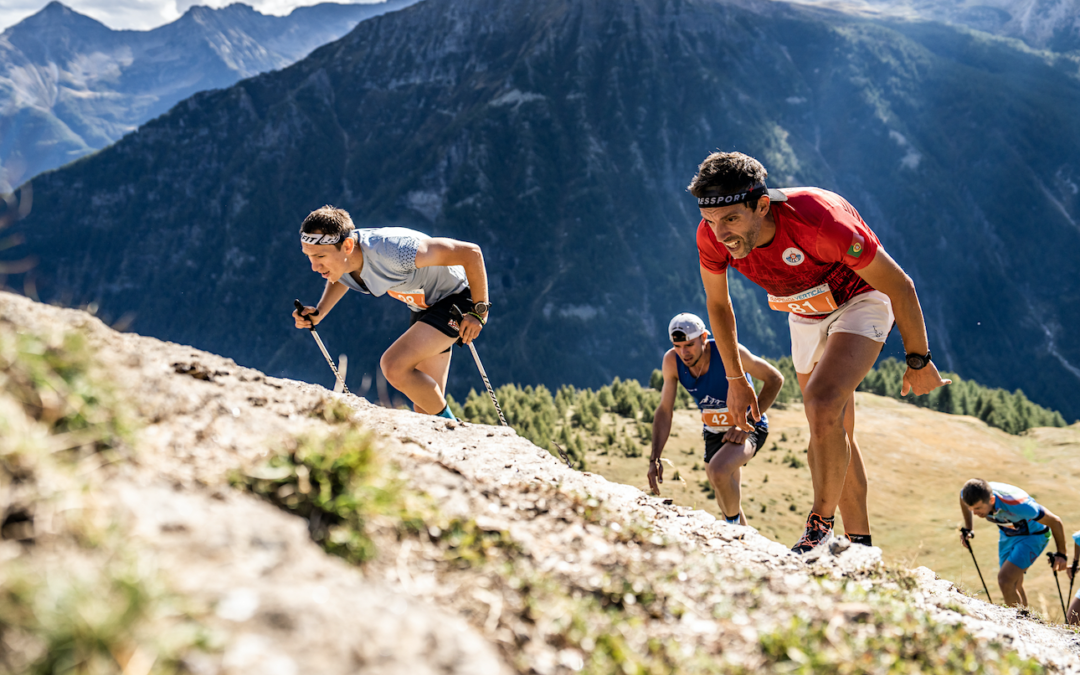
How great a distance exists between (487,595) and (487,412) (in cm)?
2231

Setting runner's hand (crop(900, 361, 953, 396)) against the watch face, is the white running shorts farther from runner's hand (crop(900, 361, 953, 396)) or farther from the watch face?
runner's hand (crop(900, 361, 953, 396))

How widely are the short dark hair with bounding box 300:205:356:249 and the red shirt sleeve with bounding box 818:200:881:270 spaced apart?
4.63m

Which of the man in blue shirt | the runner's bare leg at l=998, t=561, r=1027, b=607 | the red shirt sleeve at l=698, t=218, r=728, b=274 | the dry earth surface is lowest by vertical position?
the dry earth surface

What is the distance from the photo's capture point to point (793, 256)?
18.0ft

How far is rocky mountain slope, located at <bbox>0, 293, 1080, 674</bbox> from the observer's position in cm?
195

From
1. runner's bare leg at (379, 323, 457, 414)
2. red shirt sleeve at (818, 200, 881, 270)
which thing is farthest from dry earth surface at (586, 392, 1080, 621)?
runner's bare leg at (379, 323, 457, 414)

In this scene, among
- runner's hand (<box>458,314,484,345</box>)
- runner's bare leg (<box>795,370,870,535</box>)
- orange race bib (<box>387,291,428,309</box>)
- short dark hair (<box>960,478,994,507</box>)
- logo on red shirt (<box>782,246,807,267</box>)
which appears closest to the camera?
logo on red shirt (<box>782,246,807,267</box>)

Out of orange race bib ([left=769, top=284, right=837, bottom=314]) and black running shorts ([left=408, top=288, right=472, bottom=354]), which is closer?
orange race bib ([left=769, top=284, right=837, bottom=314])

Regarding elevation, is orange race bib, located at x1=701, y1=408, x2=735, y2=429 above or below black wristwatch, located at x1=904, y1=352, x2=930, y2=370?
below

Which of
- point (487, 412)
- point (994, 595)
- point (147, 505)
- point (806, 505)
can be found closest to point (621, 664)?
point (147, 505)

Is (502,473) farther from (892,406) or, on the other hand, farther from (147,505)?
(892,406)

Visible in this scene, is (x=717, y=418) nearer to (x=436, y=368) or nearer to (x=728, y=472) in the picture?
(x=728, y=472)

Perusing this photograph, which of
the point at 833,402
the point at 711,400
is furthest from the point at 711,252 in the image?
the point at 711,400

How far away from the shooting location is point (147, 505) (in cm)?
245
